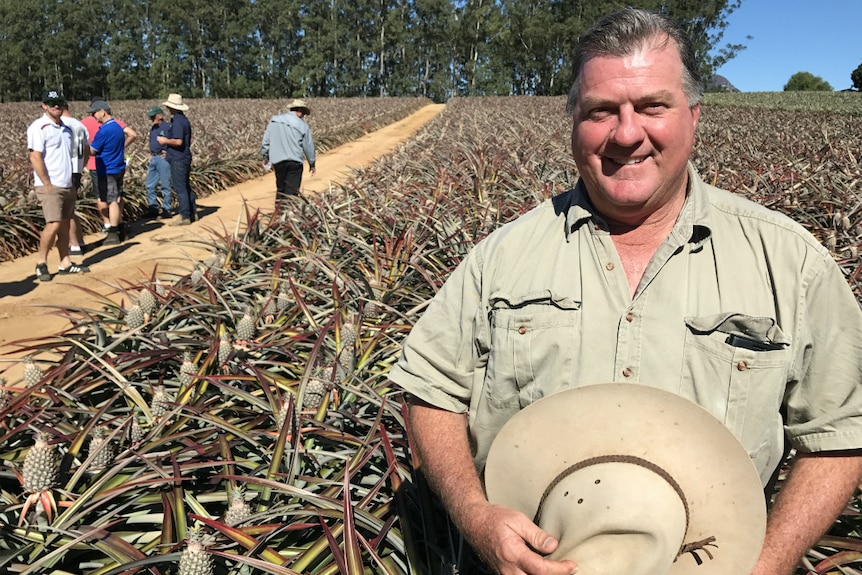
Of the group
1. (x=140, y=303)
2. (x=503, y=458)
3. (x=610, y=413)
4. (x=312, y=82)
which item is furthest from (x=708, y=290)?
(x=312, y=82)

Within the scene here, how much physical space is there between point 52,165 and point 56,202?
0.40 metres

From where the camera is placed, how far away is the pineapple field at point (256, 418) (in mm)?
1824

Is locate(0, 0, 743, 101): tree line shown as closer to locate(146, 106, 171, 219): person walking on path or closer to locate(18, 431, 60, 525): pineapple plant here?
locate(146, 106, 171, 219): person walking on path

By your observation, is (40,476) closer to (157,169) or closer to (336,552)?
(336,552)

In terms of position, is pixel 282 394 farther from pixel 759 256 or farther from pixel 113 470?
pixel 759 256

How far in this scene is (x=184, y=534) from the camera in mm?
1855

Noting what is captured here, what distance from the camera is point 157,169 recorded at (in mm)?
9719

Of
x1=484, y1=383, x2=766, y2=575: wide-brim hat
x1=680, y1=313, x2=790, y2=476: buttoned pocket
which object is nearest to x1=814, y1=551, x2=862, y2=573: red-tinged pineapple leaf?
x1=680, y1=313, x2=790, y2=476: buttoned pocket

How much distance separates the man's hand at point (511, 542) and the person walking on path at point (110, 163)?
26.9ft

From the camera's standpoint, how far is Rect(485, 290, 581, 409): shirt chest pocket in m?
1.33

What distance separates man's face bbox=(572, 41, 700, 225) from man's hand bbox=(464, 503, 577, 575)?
723mm

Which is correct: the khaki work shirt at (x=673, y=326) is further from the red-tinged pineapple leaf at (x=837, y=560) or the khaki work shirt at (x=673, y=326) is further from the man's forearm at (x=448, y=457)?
the red-tinged pineapple leaf at (x=837, y=560)

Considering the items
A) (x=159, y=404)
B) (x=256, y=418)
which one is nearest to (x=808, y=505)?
(x=256, y=418)

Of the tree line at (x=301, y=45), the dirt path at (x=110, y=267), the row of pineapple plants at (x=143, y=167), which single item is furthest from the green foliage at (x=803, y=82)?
the dirt path at (x=110, y=267)
